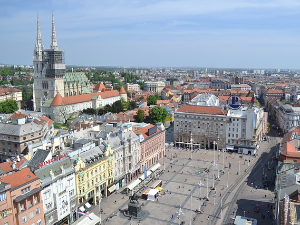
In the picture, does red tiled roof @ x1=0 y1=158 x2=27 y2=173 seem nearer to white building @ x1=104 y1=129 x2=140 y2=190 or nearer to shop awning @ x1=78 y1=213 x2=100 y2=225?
shop awning @ x1=78 y1=213 x2=100 y2=225

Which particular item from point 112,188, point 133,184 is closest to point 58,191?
A: point 112,188

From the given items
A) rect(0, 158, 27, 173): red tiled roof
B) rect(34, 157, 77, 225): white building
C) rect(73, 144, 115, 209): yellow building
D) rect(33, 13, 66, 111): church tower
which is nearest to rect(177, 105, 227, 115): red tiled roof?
rect(73, 144, 115, 209): yellow building

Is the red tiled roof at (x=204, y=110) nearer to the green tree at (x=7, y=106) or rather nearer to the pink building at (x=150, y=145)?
the pink building at (x=150, y=145)

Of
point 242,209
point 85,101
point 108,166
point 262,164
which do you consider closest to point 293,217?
point 242,209

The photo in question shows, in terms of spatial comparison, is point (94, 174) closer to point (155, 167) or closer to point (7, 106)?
point (155, 167)

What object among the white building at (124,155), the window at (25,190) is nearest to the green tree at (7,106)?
the white building at (124,155)

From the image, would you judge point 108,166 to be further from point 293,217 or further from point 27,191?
point 293,217
